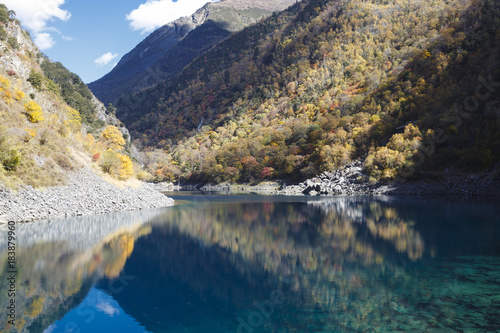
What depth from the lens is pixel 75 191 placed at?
96.9 ft

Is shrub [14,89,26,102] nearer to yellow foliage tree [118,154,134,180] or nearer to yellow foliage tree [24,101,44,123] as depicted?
yellow foliage tree [24,101,44,123]

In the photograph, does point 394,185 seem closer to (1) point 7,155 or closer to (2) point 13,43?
(1) point 7,155

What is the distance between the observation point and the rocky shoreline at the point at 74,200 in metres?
23.0

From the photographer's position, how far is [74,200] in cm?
2875

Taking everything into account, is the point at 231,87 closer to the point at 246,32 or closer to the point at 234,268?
the point at 246,32

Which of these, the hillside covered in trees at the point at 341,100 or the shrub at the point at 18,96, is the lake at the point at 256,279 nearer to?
the shrub at the point at 18,96

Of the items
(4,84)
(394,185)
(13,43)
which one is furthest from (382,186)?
(13,43)

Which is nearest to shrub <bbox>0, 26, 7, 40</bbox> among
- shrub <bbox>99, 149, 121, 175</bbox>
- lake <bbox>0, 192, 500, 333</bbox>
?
shrub <bbox>99, 149, 121, 175</bbox>

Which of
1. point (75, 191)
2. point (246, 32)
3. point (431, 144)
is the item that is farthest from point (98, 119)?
point (246, 32)

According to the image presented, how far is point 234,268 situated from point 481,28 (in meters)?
77.8

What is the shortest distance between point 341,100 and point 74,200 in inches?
3083

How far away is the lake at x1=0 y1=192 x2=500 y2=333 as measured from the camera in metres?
9.50

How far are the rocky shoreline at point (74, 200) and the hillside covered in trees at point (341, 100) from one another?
4317 centimetres

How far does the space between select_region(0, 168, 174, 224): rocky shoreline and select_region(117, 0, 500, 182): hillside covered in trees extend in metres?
43.2
